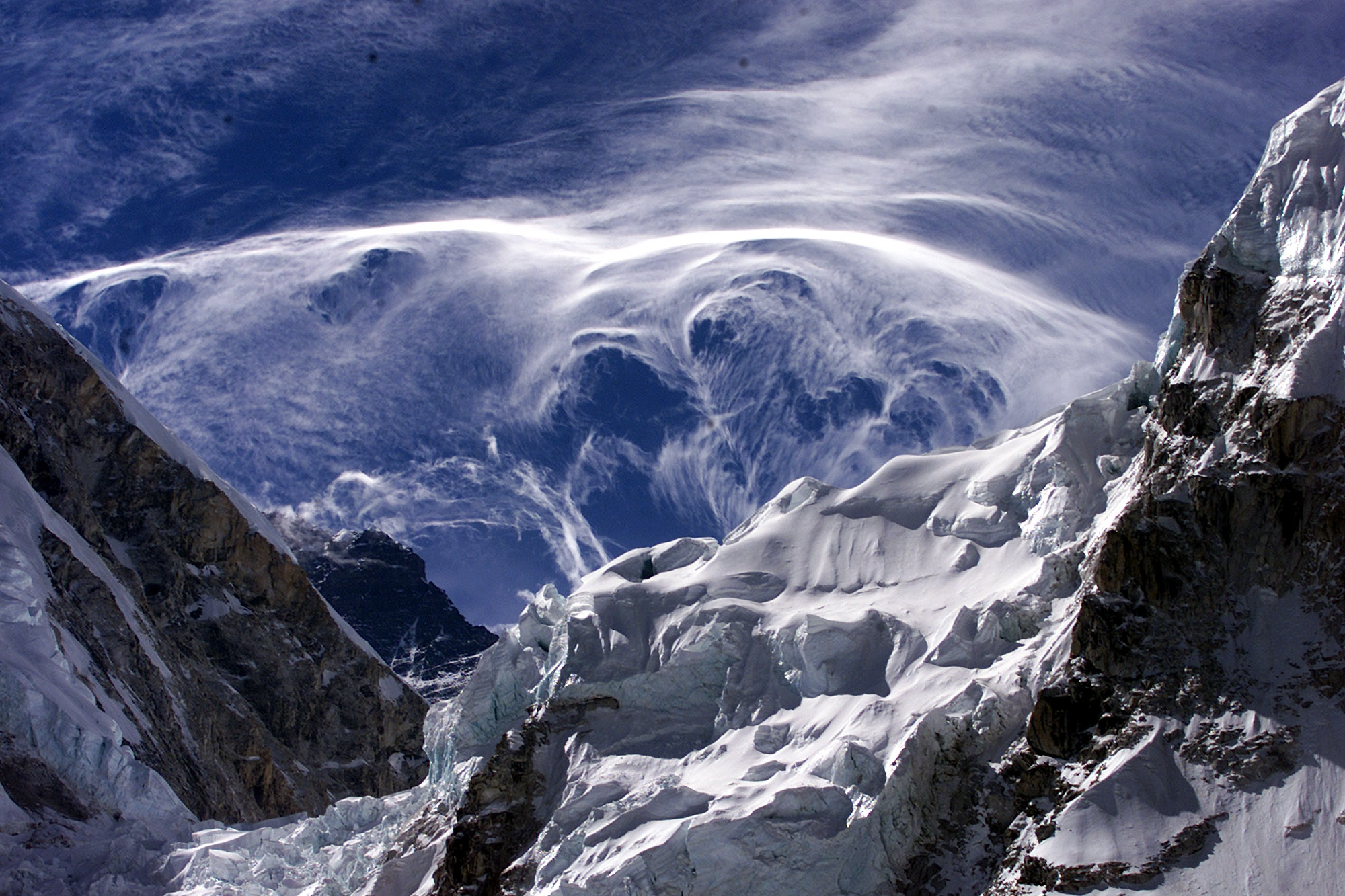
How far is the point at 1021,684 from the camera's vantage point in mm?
57438

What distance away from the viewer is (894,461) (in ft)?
269

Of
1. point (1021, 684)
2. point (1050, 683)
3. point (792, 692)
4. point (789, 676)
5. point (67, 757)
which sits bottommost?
point (67, 757)

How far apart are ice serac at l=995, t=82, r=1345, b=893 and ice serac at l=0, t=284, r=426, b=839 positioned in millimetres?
58090

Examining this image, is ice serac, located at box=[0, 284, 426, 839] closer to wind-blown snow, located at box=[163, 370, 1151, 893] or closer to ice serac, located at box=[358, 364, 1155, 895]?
wind-blown snow, located at box=[163, 370, 1151, 893]

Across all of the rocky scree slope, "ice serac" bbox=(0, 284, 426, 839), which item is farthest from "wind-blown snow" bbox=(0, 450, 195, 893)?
the rocky scree slope

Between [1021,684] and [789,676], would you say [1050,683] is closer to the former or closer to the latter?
[1021,684]

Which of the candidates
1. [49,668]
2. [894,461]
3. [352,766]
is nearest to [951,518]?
[894,461]

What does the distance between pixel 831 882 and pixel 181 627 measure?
3569 inches

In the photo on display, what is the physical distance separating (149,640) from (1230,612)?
8787cm

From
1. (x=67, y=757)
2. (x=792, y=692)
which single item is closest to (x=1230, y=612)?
(x=792, y=692)

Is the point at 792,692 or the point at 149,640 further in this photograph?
the point at 149,640

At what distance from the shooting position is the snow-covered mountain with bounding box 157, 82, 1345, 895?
50469 mm

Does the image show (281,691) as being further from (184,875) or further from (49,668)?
(184,875)

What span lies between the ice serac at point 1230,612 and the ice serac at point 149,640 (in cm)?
5809
